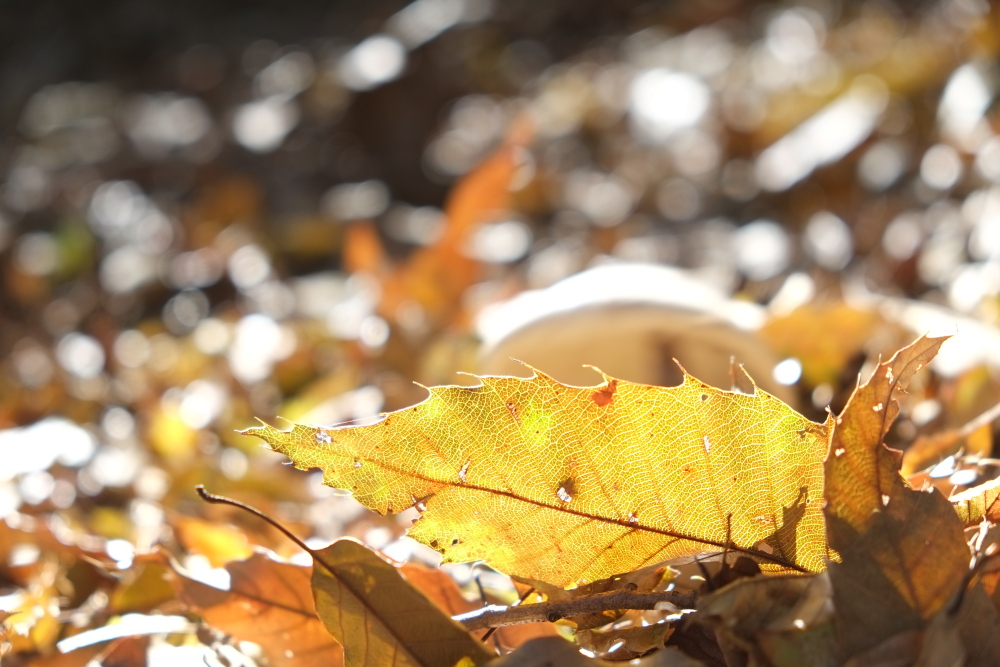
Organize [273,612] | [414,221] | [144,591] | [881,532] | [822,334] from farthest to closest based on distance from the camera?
[414,221] → [822,334] → [144,591] → [273,612] → [881,532]

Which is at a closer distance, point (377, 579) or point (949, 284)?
point (377, 579)

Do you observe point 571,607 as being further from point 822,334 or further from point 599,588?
point 822,334

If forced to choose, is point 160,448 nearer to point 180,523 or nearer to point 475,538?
point 180,523

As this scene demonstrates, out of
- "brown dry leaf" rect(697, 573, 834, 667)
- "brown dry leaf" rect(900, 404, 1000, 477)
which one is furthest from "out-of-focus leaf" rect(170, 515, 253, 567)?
"brown dry leaf" rect(900, 404, 1000, 477)

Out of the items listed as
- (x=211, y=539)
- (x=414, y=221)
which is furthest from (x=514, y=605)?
(x=414, y=221)

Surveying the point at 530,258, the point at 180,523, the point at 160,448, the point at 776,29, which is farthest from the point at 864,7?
the point at 180,523

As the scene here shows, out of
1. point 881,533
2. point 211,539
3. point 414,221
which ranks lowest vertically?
point 414,221
